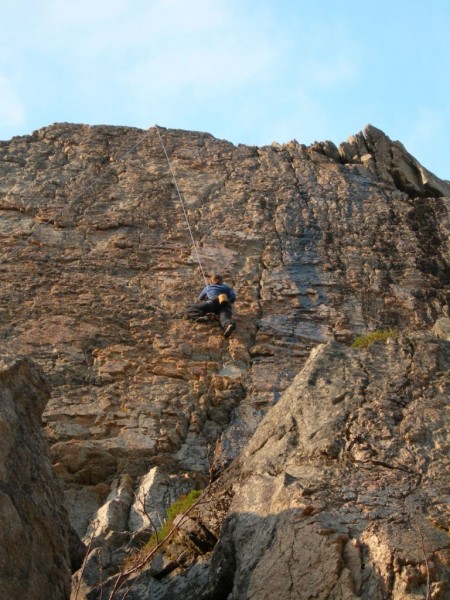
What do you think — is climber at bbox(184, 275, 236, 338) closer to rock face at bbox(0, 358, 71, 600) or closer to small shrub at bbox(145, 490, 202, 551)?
small shrub at bbox(145, 490, 202, 551)

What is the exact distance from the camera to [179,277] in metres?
14.7

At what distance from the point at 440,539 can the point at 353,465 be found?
98 cm

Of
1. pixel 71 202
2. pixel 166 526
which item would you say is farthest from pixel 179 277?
pixel 166 526

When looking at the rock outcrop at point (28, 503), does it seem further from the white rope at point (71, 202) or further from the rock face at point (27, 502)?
the white rope at point (71, 202)

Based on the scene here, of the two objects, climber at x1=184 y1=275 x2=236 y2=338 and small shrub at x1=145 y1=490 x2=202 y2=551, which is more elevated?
climber at x1=184 y1=275 x2=236 y2=338

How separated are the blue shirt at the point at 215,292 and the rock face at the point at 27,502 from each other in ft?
18.9

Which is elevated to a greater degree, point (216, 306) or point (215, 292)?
point (215, 292)

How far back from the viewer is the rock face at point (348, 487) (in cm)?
734

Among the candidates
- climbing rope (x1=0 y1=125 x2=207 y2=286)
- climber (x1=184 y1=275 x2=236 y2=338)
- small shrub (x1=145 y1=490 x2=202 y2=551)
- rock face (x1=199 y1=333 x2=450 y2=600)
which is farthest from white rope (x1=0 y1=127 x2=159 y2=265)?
rock face (x1=199 y1=333 x2=450 y2=600)

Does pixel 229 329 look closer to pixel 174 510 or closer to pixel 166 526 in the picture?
pixel 174 510

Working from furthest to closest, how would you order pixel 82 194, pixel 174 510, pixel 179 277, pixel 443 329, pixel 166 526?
pixel 82 194 < pixel 179 277 < pixel 443 329 < pixel 174 510 < pixel 166 526

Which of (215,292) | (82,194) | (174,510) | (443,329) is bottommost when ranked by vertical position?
(174,510)

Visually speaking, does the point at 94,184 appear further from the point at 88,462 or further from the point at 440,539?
the point at 440,539

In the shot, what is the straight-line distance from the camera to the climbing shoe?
13.5 metres
